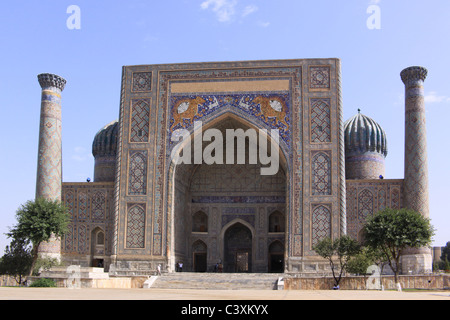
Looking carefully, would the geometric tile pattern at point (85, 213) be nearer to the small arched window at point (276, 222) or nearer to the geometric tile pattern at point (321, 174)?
the small arched window at point (276, 222)

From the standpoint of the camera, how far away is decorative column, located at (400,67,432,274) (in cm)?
1345

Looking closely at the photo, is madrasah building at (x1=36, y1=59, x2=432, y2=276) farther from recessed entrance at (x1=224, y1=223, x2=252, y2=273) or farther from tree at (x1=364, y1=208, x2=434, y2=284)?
tree at (x1=364, y1=208, x2=434, y2=284)

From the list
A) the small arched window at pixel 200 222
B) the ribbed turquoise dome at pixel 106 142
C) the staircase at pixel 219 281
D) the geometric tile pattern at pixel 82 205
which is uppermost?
the ribbed turquoise dome at pixel 106 142

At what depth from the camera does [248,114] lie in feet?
46.0

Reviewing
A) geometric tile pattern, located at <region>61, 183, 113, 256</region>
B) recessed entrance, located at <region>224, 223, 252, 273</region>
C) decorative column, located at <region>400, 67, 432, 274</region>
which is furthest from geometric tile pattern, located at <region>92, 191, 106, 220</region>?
decorative column, located at <region>400, 67, 432, 274</region>

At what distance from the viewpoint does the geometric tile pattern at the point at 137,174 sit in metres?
14.1

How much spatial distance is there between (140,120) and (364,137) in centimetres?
638

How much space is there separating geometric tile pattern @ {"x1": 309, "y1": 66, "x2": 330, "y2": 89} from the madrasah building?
27mm

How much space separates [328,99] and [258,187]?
3383 mm

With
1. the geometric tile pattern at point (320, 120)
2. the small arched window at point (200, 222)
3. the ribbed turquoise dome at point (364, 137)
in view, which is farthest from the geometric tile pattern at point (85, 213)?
the ribbed turquoise dome at point (364, 137)

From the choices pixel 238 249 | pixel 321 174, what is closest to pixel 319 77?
pixel 321 174

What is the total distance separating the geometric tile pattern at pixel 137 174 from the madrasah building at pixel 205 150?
0.02 m
